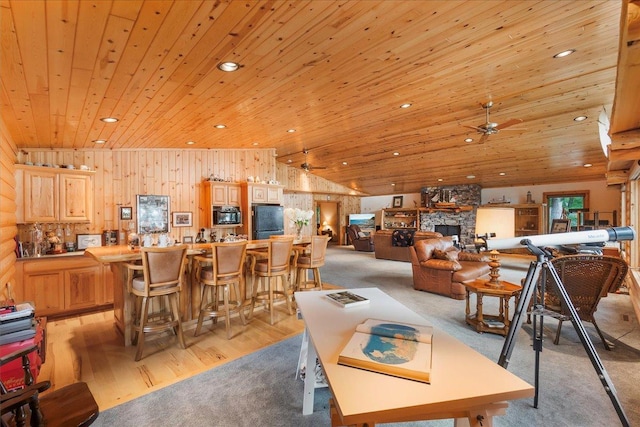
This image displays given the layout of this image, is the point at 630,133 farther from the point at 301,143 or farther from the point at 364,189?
the point at 364,189

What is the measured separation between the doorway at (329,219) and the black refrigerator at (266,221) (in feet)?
22.0

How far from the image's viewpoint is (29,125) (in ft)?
10.6

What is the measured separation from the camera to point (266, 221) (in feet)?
20.4

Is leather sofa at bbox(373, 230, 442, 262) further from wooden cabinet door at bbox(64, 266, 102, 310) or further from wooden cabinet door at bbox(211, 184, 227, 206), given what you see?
wooden cabinet door at bbox(64, 266, 102, 310)

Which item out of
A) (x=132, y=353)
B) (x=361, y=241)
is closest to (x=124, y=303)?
(x=132, y=353)

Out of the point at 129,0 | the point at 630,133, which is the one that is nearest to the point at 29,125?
the point at 129,0

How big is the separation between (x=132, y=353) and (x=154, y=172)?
132 inches

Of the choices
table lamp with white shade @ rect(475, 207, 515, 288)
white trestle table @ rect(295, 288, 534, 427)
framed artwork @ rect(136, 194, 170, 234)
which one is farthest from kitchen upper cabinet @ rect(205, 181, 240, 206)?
white trestle table @ rect(295, 288, 534, 427)

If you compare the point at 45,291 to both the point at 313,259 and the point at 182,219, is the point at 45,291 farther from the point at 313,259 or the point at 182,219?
the point at 313,259

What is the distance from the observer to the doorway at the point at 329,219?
13219 mm

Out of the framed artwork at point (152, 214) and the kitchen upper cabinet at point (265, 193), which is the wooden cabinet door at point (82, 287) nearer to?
the framed artwork at point (152, 214)

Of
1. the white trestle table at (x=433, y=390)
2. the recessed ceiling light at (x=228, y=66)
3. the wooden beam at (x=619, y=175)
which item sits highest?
the recessed ceiling light at (x=228, y=66)

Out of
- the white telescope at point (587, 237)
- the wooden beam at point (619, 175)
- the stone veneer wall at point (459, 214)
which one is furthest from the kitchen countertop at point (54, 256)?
the stone veneer wall at point (459, 214)

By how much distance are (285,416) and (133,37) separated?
2.55 m
